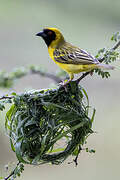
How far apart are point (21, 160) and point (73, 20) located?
204 inches

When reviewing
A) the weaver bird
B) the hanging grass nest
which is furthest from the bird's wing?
the hanging grass nest

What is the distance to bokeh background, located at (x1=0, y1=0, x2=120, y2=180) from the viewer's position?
14.7 ft

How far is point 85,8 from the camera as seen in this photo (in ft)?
22.3

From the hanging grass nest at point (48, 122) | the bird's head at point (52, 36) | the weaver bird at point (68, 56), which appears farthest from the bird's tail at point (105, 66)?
the bird's head at point (52, 36)

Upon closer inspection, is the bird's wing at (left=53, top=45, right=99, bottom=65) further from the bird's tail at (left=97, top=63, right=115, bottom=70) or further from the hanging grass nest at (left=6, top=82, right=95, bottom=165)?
the hanging grass nest at (left=6, top=82, right=95, bottom=165)

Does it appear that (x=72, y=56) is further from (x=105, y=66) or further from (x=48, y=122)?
(x=48, y=122)

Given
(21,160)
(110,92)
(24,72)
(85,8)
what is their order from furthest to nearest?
(85,8) < (110,92) < (24,72) < (21,160)

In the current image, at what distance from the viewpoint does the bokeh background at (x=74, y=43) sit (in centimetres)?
447

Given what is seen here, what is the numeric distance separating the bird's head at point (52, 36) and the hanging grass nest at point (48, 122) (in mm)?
707

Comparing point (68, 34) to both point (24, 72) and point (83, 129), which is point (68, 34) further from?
point (83, 129)

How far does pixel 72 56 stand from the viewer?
7.38ft

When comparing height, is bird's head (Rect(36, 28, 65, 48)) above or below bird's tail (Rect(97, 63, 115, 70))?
above

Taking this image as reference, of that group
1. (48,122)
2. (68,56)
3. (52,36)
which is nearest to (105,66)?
(48,122)

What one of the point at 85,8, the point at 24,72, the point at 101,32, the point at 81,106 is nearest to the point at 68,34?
the point at 101,32
